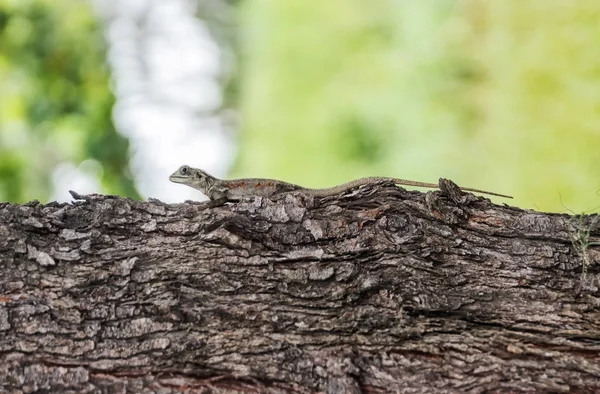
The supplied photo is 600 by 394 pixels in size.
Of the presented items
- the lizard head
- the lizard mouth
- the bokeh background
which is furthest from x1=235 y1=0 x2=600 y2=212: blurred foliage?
the lizard mouth

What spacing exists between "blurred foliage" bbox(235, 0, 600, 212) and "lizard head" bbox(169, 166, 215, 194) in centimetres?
346

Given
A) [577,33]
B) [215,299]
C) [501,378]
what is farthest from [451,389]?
[577,33]

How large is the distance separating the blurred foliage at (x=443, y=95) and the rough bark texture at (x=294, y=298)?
11.8ft

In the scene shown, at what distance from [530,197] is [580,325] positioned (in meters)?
4.49

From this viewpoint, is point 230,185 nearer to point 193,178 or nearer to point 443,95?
point 193,178

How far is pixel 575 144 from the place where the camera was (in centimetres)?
623

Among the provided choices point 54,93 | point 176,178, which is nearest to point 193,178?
point 176,178

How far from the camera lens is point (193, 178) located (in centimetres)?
425

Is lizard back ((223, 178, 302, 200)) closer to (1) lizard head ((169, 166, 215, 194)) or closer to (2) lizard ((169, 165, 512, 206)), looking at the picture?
(2) lizard ((169, 165, 512, 206))

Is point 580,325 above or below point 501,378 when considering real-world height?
above

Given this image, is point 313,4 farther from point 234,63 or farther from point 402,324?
point 402,324

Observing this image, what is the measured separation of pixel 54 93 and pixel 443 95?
466 cm

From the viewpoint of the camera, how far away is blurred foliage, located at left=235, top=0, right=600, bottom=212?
6.33m

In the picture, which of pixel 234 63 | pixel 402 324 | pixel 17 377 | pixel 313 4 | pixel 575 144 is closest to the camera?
pixel 17 377
